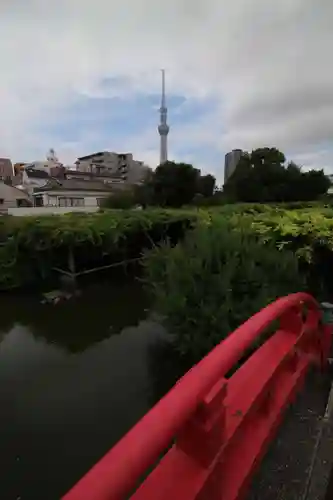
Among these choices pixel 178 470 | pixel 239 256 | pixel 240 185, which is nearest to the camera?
pixel 178 470

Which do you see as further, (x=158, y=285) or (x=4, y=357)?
(x=4, y=357)

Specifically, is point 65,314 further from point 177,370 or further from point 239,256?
point 239,256

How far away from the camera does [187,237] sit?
372 cm

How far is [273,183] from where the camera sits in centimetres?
2708

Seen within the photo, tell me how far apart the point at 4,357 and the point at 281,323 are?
14.8ft

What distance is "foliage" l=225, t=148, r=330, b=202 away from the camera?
2672cm

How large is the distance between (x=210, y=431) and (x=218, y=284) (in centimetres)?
230

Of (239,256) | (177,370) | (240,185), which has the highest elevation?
(240,185)

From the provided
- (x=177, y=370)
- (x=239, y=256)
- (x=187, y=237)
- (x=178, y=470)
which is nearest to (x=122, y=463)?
(x=178, y=470)

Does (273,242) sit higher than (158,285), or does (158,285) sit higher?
(273,242)

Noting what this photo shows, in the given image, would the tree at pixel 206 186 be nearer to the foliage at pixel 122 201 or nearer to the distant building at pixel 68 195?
the foliage at pixel 122 201

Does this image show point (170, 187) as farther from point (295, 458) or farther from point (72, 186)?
point (295, 458)

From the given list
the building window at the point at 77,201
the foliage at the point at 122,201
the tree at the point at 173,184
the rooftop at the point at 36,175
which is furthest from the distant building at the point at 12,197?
the tree at the point at 173,184

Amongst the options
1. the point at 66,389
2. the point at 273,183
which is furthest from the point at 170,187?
the point at 66,389
